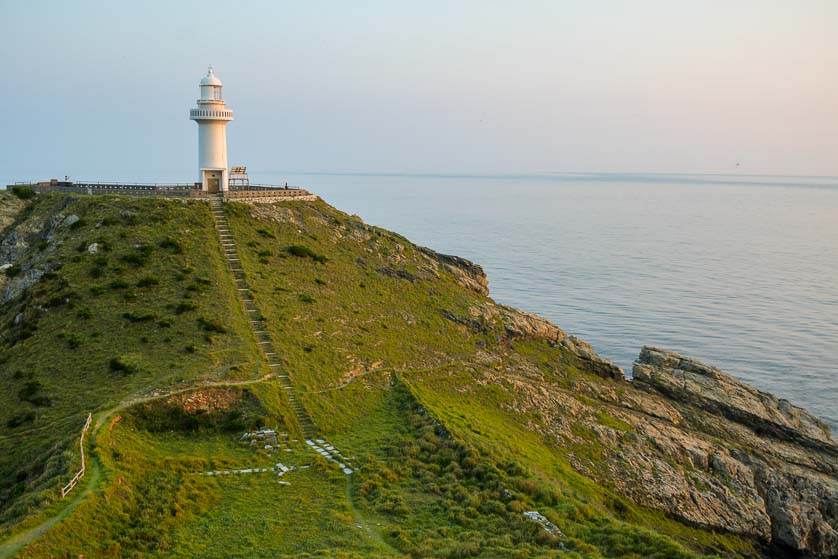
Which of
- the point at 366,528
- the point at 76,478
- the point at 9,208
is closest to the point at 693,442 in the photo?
the point at 366,528

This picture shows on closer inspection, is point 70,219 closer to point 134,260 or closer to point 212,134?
point 134,260

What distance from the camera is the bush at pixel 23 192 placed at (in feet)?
226

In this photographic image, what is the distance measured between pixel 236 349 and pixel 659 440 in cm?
2839

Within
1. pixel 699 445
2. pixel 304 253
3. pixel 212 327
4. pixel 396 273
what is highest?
pixel 304 253

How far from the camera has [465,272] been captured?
70312mm

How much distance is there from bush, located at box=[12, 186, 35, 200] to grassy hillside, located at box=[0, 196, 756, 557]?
130 inches

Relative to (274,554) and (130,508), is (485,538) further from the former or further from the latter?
(130,508)

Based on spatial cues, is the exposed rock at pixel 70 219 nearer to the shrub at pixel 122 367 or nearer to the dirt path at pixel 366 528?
the shrub at pixel 122 367

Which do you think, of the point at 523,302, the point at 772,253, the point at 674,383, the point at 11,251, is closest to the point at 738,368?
the point at 674,383

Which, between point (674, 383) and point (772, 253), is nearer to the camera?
point (674, 383)

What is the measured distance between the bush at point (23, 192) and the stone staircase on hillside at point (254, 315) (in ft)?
63.7

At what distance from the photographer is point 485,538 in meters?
27.7

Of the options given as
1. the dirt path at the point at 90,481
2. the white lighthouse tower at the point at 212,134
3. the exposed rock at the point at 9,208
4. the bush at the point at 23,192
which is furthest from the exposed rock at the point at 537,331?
the bush at the point at 23,192

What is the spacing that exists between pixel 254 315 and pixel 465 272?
26203 millimetres
